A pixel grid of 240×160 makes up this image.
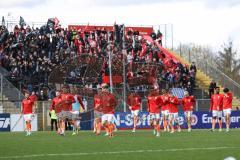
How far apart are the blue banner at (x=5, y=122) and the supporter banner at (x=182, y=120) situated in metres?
7.01

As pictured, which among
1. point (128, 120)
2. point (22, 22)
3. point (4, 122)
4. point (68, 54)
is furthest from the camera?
point (22, 22)

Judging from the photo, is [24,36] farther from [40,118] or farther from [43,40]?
[40,118]

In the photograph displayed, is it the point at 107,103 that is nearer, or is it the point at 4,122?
the point at 107,103

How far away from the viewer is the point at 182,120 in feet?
154

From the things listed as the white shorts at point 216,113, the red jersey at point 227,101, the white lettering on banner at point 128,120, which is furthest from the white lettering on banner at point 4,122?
the red jersey at point 227,101

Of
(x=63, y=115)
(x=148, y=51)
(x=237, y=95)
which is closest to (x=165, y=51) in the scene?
(x=148, y=51)

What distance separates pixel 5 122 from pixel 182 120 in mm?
11774

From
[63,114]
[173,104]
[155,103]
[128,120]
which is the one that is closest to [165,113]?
[173,104]

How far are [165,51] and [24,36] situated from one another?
49.7 feet

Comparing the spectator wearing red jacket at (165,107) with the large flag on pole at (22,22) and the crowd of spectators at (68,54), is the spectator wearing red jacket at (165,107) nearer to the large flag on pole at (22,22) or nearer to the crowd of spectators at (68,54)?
the crowd of spectators at (68,54)

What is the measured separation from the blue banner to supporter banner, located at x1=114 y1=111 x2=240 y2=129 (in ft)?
23.0

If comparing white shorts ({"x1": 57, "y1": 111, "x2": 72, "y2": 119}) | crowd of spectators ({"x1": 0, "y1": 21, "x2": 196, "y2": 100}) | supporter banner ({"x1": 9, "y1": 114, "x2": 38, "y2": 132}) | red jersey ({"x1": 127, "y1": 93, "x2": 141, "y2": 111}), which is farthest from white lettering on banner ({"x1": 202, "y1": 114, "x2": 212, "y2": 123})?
white shorts ({"x1": 57, "y1": 111, "x2": 72, "y2": 119})

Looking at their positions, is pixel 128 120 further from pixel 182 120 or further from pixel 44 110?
pixel 44 110

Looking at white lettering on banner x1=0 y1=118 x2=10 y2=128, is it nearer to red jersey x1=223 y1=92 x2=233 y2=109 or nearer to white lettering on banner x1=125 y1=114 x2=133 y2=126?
white lettering on banner x1=125 y1=114 x2=133 y2=126
